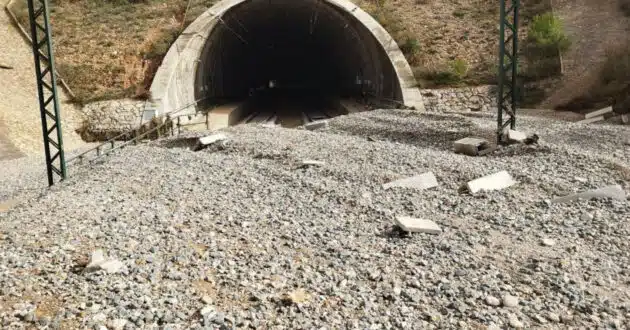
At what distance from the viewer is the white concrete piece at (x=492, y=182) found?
9.41 metres

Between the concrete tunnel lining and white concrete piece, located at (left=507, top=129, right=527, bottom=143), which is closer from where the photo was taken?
white concrete piece, located at (left=507, top=129, right=527, bottom=143)

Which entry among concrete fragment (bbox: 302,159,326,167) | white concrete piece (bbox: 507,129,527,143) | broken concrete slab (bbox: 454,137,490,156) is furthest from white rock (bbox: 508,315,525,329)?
white concrete piece (bbox: 507,129,527,143)

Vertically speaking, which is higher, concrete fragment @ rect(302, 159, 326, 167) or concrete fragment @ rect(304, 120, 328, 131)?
concrete fragment @ rect(304, 120, 328, 131)

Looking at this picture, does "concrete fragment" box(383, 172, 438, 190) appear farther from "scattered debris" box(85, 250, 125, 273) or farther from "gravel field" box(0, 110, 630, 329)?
"scattered debris" box(85, 250, 125, 273)

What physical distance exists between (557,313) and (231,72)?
32815mm

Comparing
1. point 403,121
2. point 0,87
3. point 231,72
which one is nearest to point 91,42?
point 0,87

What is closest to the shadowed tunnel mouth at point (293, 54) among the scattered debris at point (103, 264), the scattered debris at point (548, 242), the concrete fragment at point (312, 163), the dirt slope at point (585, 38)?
the dirt slope at point (585, 38)

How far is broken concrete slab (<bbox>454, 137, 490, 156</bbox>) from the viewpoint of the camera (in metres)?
13.1

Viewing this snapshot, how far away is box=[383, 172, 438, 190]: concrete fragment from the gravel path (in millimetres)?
14877

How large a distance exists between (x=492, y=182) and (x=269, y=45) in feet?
119

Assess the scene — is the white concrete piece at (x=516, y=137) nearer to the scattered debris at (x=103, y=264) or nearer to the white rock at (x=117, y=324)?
the scattered debris at (x=103, y=264)

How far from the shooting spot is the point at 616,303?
5160mm

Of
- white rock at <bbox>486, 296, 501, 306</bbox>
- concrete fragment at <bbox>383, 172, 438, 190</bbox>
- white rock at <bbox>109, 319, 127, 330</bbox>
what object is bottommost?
white rock at <bbox>486, 296, 501, 306</bbox>

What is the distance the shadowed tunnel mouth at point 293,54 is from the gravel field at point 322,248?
555 inches
